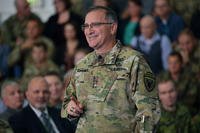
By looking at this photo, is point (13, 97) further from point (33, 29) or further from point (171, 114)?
point (33, 29)

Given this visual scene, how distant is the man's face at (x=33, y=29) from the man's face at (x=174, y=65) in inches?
89.2

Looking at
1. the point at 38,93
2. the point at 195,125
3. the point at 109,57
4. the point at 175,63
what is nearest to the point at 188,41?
the point at 175,63

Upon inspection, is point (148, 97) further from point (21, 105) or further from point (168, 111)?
point (21, 105)

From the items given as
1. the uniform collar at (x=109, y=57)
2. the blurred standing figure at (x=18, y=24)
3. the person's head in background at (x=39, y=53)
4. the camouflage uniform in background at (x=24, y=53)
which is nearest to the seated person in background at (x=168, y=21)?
the camouflage uniform in background at (x=24, y=53)

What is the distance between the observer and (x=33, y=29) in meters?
12.4

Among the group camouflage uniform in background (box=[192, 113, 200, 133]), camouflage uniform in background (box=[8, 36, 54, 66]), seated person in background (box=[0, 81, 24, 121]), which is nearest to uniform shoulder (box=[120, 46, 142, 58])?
camouflage uniform in background (box=[192, 113, 200, 133])

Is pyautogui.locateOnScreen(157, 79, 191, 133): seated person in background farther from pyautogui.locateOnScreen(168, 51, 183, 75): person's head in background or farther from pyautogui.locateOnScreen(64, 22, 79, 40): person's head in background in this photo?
pyautogui.locateOnScreen(64, 22, 79, 40): person's head in background

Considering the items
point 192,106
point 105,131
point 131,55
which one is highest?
point 131,55

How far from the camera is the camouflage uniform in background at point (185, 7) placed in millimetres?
12891

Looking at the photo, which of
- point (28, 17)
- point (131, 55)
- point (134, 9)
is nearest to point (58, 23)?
point (28, 17)

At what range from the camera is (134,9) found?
40.7 ft

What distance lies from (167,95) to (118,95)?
4013 mm

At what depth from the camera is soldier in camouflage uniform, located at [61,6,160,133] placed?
5.85 metres

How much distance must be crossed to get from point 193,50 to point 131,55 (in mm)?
6033
